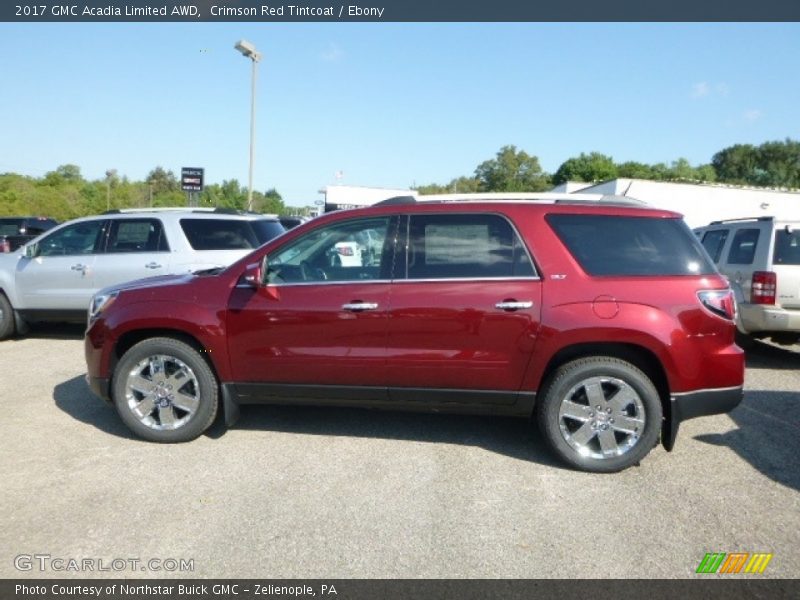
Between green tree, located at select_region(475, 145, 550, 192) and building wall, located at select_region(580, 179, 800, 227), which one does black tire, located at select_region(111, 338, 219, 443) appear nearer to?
building wall, located at select_region(580, 179, 800, 227)

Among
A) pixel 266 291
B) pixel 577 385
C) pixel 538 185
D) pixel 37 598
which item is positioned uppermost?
pixel 538 185

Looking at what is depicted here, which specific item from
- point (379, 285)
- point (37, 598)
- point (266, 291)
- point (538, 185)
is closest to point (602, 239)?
point (379, 285)

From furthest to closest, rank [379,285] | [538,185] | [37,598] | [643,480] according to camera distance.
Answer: [538,185]
[379,285]
[643,480]
[37,598]

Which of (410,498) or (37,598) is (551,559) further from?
(37,598)

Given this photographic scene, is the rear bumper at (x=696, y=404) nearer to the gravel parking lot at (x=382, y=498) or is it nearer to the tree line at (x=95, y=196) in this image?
the gravel parking lot at (x=382, y=498)

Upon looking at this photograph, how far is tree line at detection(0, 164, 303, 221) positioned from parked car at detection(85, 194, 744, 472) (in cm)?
3010

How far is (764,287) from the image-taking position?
6.64 m

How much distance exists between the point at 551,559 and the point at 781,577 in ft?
3.61

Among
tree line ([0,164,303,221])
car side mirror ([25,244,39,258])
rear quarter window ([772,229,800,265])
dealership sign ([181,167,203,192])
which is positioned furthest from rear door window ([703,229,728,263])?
tree line ([0,164,303,221])

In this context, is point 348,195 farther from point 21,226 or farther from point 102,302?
point 102,302

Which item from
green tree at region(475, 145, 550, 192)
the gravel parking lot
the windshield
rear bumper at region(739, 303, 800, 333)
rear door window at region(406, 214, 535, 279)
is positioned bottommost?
the gravel parking lot

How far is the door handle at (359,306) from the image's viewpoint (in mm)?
4027

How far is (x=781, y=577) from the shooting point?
2.78m

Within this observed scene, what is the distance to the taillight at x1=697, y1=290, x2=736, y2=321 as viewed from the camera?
3801 millimetres
